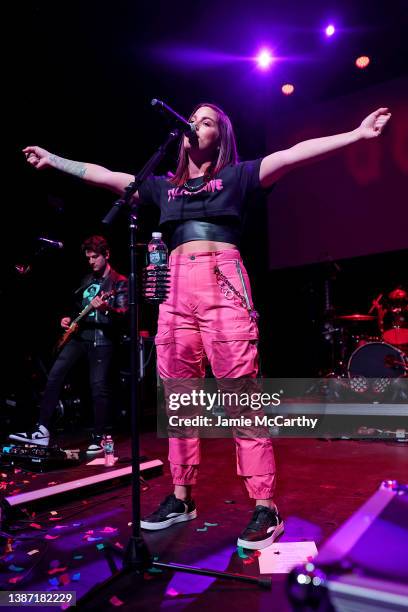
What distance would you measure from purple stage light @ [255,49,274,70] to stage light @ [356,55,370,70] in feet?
4.56

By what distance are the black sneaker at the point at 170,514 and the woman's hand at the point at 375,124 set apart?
2003 mm

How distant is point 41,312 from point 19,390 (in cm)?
130

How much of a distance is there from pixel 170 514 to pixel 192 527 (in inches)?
5.1

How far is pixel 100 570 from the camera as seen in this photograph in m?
1.95

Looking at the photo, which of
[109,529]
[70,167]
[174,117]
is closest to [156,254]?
[174,117]

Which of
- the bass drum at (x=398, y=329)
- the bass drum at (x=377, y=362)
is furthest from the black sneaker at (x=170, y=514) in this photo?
the bass drum at (x=398, y=329)

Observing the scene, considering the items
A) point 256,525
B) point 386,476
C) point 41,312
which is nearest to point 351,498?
point 386,476

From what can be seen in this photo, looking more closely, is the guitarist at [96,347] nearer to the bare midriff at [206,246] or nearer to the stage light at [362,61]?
the bare midriff at [206,246]

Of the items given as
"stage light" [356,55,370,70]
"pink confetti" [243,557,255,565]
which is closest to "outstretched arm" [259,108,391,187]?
"pink confetti" [243,557,255,565]

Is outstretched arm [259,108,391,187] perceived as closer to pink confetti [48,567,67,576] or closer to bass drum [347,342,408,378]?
pink confetti [48,567,67,576]

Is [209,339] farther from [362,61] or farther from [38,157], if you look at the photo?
[362,61]

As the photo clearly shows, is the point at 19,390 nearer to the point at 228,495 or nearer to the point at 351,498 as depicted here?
the point at 228,495

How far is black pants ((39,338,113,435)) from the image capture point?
4.59 metres

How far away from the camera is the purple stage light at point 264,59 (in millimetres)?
6594
